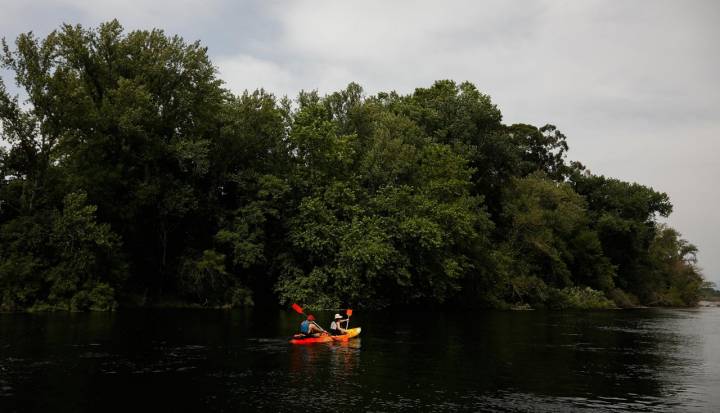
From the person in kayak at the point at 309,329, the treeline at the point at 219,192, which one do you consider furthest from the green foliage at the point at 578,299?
the person in kayak at the point at 309,329

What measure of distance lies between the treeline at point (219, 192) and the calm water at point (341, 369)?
1150 cm

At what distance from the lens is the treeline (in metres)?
51.8

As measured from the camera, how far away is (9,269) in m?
48.6

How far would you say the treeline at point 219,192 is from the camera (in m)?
51.8

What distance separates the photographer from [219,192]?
6481 cm

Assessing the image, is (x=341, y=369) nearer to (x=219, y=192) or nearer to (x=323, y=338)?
(x=323, y=338)

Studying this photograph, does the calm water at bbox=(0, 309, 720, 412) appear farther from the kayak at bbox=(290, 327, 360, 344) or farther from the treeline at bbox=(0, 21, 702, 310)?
the treeline at bbox=(0, 21, 702, 310)

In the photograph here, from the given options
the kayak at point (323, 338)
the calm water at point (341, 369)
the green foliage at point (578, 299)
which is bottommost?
the calm water at point (341, 369)

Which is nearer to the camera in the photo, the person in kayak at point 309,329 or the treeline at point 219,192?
the person in kayak at point 309,329

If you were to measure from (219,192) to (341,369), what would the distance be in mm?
41899

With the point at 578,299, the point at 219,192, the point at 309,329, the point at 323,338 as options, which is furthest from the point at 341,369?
the point at 578,299

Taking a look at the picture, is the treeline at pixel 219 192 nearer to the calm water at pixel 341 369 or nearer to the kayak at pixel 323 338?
the calm water at pixel 341 369

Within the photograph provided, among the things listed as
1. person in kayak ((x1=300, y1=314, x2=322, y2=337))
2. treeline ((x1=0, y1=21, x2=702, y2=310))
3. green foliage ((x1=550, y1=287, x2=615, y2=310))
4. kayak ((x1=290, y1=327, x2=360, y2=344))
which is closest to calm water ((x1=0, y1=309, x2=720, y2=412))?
kayak ((x1=290, y1=327, x2=360, y2=344))

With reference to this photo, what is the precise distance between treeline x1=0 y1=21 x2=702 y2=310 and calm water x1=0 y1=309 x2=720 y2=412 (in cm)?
1150
